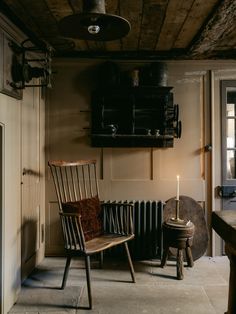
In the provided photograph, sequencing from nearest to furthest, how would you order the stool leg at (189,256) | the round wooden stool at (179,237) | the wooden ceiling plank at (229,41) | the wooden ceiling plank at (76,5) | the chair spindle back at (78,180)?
1. the wooden ceiling plank at (76,5)
2. the wooden ceiling plank at (229,41)
3. the round wooden stool at (179,237)
4. the stool leg at (189,256)
5. the chair spindle back at (78,180)

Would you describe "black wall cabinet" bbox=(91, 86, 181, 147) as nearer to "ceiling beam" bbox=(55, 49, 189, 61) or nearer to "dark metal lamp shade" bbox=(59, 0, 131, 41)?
"ceiling beam" bbox=(55, 49, 189, 61)

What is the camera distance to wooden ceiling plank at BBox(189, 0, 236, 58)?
Answer: 8.44 ft

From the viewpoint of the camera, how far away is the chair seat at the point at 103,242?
9.52ft

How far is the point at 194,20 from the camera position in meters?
2.87

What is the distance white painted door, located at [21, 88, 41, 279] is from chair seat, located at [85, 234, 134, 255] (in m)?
0.65

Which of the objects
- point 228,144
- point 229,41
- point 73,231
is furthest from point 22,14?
point 228,144

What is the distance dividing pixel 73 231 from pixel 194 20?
6.90 feet

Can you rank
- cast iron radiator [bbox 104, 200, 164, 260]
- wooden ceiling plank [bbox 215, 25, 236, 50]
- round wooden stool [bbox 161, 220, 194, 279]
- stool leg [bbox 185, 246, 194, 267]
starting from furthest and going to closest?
cast iron radiator [bbox 104, 200, 164, 260] < stool leg [bbox 185, 246, 194, 267] < round wooden stool [bbox 161, 220, 194, 279] < wooden ceiling plank [bbox 215, 25, 236, 50]

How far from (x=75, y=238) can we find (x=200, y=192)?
1.75 meters

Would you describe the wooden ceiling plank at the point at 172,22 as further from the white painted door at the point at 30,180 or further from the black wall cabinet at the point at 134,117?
the white painted door at the point at 30,180

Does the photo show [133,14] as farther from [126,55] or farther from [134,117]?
[134,117]

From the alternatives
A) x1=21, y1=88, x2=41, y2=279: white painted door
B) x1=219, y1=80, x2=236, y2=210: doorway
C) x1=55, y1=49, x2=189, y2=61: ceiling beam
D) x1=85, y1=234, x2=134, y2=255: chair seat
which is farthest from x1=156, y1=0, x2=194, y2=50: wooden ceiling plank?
x1=85, y1=234, x2=134, y2=255: chair seat

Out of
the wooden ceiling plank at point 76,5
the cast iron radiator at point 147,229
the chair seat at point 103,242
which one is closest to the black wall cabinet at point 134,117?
the cast iron radiator at point 147,229

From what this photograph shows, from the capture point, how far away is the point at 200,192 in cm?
397
